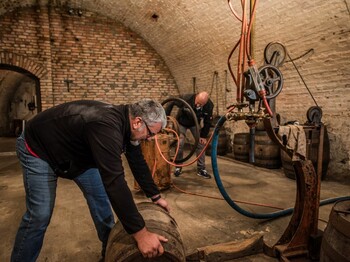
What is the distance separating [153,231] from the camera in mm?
1437

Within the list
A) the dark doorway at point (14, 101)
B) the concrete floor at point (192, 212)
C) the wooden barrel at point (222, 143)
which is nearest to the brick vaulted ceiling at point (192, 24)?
the wooden barrel at point (222, 143)

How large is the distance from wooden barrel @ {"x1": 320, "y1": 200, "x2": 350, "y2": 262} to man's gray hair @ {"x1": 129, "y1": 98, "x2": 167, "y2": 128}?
3.83ft

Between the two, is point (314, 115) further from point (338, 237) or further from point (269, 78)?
point (338, 237)

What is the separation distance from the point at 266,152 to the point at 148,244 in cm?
406

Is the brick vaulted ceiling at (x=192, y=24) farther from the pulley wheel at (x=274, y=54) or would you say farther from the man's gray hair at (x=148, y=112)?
the man's gray hair at (x=148, y=112)

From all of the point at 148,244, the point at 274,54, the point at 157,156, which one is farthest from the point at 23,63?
the point at 148,244

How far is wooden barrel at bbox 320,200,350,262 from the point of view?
4.47 feet

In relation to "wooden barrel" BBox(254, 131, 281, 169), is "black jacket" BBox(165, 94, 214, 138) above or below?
above

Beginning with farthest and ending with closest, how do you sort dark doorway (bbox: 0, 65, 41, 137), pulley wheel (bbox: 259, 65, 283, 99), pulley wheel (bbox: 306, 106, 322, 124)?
dark doorway (bbox: 0, 65, 41, 137) < pulley wheel (bbox: 306, 106, 322, 124) < pulley wheel (bbox: 259, 65, 283, 99)

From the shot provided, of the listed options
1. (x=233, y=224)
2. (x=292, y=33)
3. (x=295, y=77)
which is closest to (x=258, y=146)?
(x=295, y=77)

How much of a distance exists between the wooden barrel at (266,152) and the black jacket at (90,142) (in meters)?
3.68

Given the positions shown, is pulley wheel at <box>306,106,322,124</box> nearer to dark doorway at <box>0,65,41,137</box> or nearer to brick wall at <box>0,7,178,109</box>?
brick wall at <box>0,7,178,109</box>

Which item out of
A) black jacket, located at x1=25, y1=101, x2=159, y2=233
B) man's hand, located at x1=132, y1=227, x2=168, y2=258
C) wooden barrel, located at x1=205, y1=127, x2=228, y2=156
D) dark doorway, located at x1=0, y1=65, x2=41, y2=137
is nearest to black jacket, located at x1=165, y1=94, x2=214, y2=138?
wooden barrel, located at x1=205, y1=127, x2=228, y2=156

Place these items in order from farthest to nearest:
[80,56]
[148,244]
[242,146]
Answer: [80,56] → [242,146] → [148,244]
